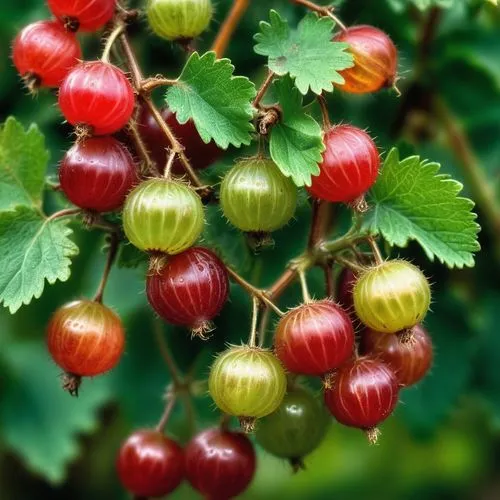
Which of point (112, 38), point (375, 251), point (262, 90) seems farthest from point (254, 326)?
point (112, 38)

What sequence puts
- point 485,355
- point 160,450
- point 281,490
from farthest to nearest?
point 281,490
point 485,355
point 160,450

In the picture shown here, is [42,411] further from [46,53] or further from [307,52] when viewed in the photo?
[307,52]

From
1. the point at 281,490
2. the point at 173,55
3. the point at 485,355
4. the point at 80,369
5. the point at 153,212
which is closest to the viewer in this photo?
the point at 153,212

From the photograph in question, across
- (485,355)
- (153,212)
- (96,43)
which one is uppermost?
(153,212)

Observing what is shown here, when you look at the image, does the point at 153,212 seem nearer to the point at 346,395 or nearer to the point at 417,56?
the point at 346,395

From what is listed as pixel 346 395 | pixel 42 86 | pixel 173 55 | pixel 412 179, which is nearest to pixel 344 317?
pixel 346 395

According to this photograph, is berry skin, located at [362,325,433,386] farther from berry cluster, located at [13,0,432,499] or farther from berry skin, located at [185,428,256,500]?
berry skin, located at [185,428,256,500]

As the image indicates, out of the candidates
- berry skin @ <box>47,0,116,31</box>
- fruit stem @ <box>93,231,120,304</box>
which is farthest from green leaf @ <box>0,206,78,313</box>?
berry skin @ <box>47,0,116,31</box>

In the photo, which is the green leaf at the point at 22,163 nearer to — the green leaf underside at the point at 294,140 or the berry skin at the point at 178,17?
the berry skin at the point at 178,17
